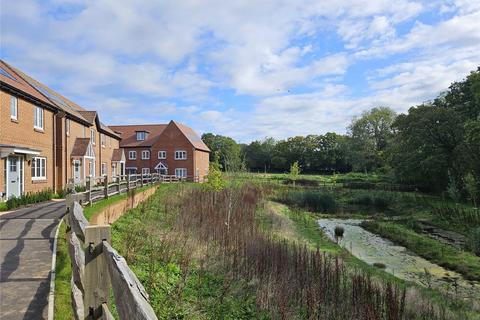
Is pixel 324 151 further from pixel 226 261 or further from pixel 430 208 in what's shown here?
pixel 226 261

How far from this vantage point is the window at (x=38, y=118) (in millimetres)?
19984

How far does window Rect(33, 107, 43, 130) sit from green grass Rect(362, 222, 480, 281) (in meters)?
20.2

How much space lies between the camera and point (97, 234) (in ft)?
10.2

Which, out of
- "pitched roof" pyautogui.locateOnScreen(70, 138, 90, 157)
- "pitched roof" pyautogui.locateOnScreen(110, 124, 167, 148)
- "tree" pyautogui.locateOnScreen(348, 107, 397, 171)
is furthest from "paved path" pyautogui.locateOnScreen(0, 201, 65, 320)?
"tree" pyautogui.locateOnScreen(348, 107, 397, 171)

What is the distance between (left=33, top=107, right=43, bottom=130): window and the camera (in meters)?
20.0

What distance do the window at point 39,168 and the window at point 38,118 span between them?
181 cm

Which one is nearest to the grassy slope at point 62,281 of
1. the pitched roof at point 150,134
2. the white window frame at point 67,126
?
the white window frame at point 67,126

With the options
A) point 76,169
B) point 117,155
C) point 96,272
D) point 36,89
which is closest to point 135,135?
point 117,155

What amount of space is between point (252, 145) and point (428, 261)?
81.2 m

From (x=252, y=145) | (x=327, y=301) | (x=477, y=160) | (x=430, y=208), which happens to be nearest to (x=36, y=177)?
(x=327, y=301)

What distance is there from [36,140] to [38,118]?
1322 mm

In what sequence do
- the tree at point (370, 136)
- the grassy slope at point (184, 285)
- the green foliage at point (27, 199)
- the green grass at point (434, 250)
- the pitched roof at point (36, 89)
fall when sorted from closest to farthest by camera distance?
the grassy slope at point (184, 285), the green grass at point (434, 250), the green foliage at point (27, 199), the pitched roof at point (36, 89), the tree at point (370, 136)

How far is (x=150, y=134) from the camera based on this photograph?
5544 cm

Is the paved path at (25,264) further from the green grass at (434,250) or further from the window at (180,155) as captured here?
the window at (180,155)
